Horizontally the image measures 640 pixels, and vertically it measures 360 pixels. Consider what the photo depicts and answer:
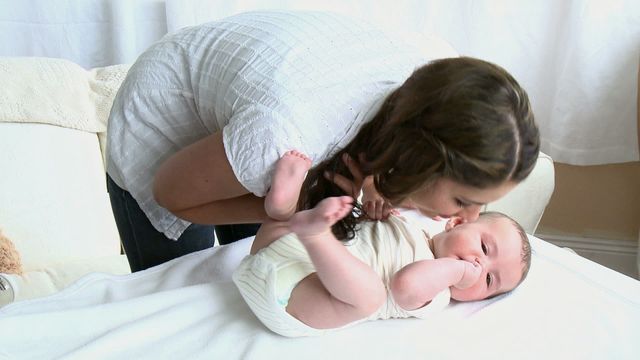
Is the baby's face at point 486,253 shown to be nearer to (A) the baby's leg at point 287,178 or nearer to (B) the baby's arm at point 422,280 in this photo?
(B) the baby's arm at point 422,280

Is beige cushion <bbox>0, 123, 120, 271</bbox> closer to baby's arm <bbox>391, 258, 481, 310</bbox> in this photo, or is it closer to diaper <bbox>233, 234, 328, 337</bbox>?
diaper <bbox>233, 234, 328, 337</bbox>

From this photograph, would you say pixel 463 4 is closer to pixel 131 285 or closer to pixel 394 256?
pixel 394 256

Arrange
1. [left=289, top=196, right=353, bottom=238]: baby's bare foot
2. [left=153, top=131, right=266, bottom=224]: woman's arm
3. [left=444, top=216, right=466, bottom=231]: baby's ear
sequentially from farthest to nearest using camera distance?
[left=444, top=216, right=466, bottom=231]: baby's ear, [left=153, top=131, right=266, bottom=224]: woman's arm, [left=289, top=196, right=353, bottom=238]: baby's bare foot

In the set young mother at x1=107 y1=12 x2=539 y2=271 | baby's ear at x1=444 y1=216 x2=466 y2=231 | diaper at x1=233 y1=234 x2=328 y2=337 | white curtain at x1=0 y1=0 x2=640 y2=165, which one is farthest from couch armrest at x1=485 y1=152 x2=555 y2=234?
diaper at x1=233 y1=234 x2=328 y2=337

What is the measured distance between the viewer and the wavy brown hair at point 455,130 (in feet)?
2.66

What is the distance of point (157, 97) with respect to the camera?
42.8 inches

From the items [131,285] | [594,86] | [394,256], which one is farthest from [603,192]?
[131,285]

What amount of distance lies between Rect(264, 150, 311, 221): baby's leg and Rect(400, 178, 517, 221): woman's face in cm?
16

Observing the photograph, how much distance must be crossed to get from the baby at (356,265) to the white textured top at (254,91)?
54mm

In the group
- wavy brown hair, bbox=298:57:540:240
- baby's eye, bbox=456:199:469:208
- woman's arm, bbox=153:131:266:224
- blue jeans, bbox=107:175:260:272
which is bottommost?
blue jeans, bbox=107:175:260:272

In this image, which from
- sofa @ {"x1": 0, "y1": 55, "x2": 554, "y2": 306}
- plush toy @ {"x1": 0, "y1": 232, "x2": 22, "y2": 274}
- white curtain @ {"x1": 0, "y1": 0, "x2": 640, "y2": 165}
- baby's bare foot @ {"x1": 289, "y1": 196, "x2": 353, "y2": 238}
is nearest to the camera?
baby's bare foot @ {"x1": 289, "y1": 196, "x2": 353, "y2": 238}

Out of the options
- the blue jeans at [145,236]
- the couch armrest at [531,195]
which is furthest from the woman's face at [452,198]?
the couch armrest at [531,195]

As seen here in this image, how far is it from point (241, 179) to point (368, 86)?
221mm

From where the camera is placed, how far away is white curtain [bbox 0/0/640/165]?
6.35 ft
